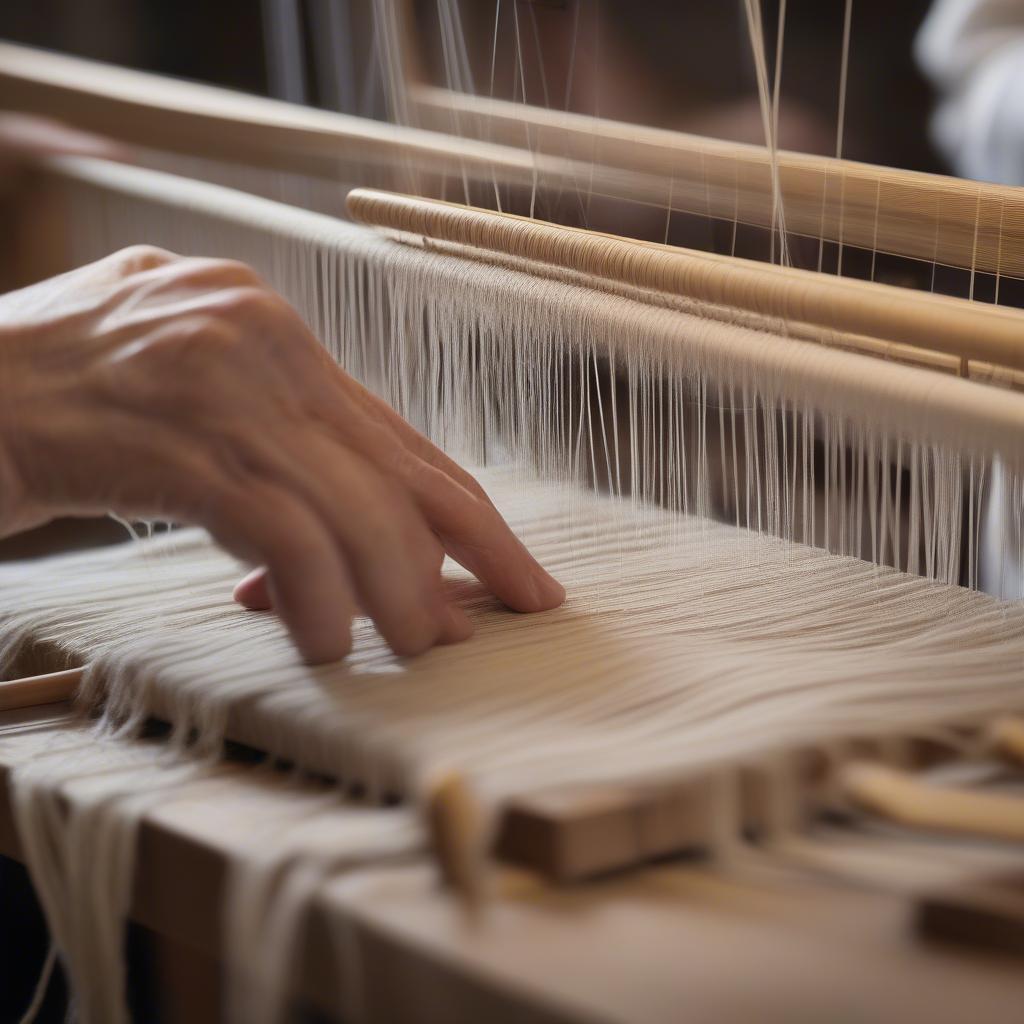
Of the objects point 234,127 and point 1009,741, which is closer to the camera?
point 1009,741

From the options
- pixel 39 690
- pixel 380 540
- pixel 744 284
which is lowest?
pixel 39 690

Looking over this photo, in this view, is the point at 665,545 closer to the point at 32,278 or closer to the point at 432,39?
the point at 32,278

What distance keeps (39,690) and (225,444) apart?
193 mm

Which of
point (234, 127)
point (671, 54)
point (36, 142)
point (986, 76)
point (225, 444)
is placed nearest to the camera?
point (225, 444)

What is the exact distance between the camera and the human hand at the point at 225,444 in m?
0.63

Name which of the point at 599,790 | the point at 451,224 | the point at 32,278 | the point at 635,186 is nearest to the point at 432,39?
the point at 32,278

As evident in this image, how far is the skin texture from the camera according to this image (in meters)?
0.63

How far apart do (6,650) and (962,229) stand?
0.62 meters

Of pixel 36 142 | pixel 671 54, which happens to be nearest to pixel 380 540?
pixel 36 142

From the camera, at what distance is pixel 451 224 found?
0.85 meters

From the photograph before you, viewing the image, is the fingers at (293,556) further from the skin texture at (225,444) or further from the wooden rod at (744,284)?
the wooden rod at (744,284)

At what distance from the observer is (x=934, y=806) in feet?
1.61

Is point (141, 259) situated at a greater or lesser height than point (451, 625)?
greater

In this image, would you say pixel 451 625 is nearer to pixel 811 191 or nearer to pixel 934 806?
pixel 934 806
